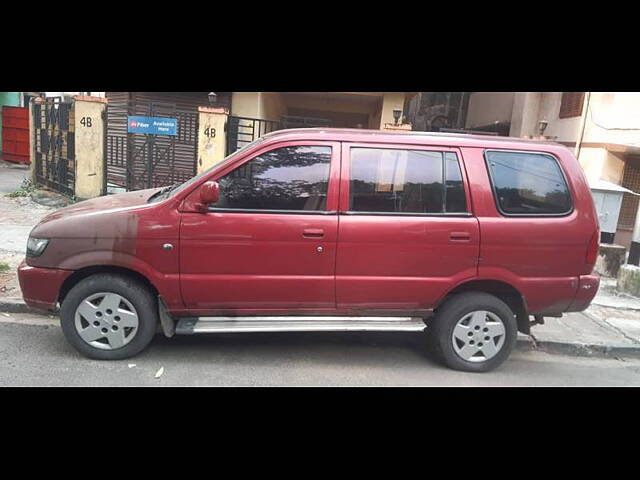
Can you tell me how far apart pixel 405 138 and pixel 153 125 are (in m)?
6.09

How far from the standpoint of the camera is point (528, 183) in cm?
380

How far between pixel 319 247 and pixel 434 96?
62.0 feet

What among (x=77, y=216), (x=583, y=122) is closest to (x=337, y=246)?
(x=77, y=216)

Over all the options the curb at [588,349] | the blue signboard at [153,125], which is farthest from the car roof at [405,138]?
the blue signboard at [153,125]

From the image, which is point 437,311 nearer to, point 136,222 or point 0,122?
point 136,222

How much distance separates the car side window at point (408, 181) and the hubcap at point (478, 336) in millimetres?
949

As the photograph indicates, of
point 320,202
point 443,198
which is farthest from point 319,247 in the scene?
point 443,198

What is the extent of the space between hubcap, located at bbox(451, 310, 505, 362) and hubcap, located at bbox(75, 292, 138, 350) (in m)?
2.74

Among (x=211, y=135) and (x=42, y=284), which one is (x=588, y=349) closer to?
(x=42, y=284)

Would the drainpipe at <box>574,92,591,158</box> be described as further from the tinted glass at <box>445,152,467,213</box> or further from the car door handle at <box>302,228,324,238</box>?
the car door handle at <box>302,228,324,238</box>

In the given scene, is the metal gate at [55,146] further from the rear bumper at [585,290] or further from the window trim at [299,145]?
the rear bumper at [585,290]

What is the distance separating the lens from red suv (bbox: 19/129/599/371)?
3.54 m

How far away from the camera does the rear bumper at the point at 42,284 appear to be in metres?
3.53

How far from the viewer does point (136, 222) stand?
3504mm
